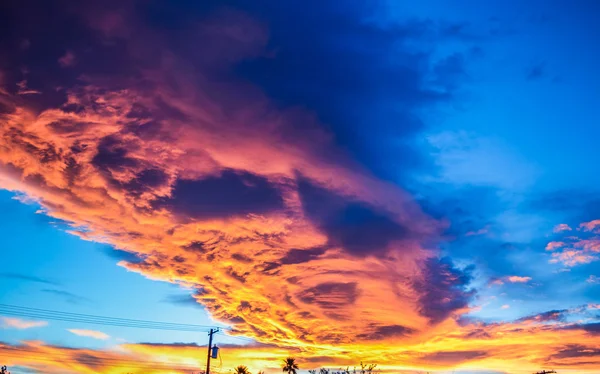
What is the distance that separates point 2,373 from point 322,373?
7737 centimetres

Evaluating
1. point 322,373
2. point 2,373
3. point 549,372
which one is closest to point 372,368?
point 322,373

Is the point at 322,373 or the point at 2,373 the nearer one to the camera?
the point at 2,373

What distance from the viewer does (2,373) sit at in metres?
118

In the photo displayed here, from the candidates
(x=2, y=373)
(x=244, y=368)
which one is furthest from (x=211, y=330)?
(x=2, y=373)

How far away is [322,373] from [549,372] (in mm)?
55641

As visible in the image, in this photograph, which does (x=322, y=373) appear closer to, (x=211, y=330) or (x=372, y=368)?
(x=372, y=368)

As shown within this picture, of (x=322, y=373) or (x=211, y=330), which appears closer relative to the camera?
(x=211, y=330)

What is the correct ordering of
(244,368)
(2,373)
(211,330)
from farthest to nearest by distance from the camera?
1. (244,368)
2. (2,373)
3. (211,330)

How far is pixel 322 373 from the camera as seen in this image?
127000 millimetres

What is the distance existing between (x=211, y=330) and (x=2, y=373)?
74365 mm

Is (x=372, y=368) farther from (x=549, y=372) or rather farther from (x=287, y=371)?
(x=549, y=372)

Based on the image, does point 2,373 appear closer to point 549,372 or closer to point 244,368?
point 244,368

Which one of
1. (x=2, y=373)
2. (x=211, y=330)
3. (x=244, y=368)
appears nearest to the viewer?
(x=211, y=330)

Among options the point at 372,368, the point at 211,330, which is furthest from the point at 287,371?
the point at 211,330
